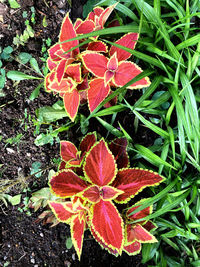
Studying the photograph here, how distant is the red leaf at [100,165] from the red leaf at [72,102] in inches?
8.9

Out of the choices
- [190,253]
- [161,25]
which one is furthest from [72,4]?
[190,253]

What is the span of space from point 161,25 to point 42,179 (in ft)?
3.63

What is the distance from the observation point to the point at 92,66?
4.08 feet

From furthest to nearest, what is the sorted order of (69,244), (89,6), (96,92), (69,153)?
(69,244)
(89,6)
(69,153)
(96,92)

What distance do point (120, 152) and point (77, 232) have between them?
1.39 ft

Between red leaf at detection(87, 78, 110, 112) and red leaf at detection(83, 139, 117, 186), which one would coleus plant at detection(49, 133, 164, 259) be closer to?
red leaf at detection(83, 139, 117, 186)

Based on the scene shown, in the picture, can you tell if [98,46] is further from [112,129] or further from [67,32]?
[112,129]

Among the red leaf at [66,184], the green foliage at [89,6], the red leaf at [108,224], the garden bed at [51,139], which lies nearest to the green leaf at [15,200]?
the garden bed at [51,139]

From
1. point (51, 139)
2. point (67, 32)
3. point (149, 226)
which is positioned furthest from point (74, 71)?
point (149, 226)

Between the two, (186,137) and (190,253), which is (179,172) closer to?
(186,137)

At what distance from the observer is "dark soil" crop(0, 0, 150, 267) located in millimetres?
1615

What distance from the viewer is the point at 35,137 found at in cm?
168

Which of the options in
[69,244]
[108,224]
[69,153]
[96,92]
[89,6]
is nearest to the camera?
[108,224]

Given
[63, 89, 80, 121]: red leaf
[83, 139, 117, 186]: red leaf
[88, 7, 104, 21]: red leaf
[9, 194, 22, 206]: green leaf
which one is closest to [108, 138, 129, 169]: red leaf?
[83, 139, 117, 186]: red leaf
